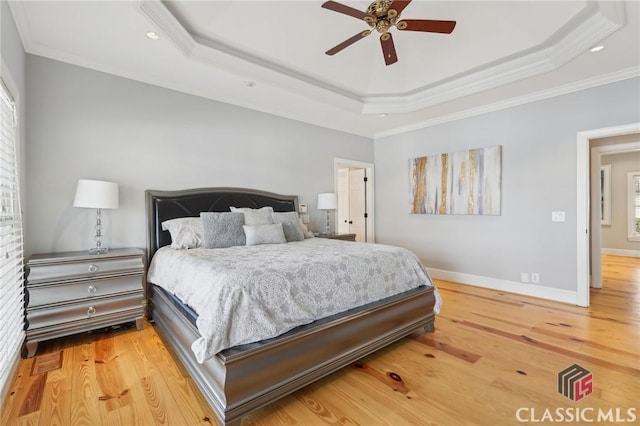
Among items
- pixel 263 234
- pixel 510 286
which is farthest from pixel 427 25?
pixel 510 286

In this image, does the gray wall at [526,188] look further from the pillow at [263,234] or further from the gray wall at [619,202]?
the gray wall at [619,202]

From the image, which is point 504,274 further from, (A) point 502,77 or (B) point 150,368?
(B) point 150,368

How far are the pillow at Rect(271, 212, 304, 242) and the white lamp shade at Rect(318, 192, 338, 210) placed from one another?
39.5 inches

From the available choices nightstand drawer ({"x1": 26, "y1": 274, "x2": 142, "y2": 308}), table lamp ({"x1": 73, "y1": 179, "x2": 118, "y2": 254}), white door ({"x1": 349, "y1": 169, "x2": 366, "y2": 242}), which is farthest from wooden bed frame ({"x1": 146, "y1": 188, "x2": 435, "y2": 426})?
white door ({"x1": 349, "y1": 169, "x2": 366, "y2": 242})

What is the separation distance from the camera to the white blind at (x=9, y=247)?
184cm

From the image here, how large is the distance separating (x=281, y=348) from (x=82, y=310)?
6.57 ft

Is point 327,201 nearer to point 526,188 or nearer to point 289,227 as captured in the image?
point 289,227

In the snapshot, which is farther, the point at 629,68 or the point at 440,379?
the point at 629,68

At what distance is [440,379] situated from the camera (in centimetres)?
203

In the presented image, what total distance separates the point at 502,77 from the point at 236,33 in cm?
303

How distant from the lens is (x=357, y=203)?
6.08m

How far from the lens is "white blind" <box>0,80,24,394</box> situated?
1.84 meters

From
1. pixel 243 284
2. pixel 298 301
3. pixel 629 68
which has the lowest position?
pixel 298 301

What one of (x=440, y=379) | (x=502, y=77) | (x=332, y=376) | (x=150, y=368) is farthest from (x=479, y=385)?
(x=502, y=77)
